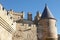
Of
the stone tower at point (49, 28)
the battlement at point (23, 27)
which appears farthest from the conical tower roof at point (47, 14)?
the battlement at point (23, 27)

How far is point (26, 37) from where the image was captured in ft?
63.2

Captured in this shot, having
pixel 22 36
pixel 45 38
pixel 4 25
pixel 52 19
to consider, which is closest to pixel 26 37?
pixel 22 36

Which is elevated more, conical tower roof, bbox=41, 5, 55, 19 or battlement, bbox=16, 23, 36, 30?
conical tower roof, bbox=41, 5, 55, 19

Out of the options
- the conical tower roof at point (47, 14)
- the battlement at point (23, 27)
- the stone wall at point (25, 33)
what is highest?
the conical tower roof at point (47, 14)

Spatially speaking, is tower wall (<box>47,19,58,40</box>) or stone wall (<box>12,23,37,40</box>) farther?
tower wall (<box>47,19,58,40</box>)

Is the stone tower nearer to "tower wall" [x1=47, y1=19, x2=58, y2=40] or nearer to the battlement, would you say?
"tower wall" [x1=47, y1=19, x2=58, y2=40]

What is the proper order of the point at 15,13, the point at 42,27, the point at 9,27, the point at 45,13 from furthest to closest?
the point at 15,13
the point at 45,13
the point at 42,27
the point at 9,27

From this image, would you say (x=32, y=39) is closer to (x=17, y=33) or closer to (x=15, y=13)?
(x=17, y=33)

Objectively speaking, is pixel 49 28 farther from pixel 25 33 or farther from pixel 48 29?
pixel 25 33

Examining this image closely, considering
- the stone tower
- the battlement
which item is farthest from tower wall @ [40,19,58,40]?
the battlement

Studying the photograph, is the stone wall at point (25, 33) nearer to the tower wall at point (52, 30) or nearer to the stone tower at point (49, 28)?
the stone tower at point (49, 28)

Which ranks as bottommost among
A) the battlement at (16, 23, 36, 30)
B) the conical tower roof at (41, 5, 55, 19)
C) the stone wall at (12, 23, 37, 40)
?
the stone wall at (12, 23, 37, 40)

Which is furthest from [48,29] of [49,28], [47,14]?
[47,14]

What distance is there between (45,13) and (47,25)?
2418 millimetres
